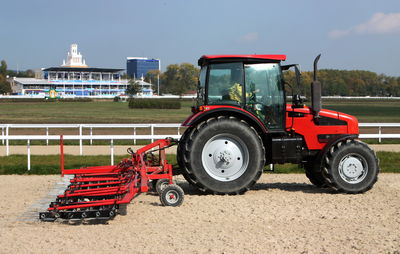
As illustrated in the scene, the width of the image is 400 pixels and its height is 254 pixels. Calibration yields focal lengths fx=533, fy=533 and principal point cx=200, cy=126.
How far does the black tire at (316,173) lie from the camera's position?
8.77 meters

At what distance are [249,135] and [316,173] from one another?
5.76 feet

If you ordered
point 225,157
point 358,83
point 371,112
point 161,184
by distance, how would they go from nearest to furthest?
point 225,157 → point 161,184 → point 371,112 → point 358,83

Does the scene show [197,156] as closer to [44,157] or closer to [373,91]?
[44,157]

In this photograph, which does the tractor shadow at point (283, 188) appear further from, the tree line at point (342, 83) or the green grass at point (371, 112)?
the tree line at point (342, 83)

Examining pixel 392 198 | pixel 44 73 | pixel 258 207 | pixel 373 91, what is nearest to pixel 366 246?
pixel 258 207

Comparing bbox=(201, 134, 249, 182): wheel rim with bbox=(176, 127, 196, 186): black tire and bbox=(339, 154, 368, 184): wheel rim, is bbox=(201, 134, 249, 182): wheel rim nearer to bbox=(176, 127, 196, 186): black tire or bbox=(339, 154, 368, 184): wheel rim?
bbox=(176, 127, 196, 186): black tire

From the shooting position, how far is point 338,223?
674 centimetres

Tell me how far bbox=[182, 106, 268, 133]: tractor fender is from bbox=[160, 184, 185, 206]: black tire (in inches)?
41.9

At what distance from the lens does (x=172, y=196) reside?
7.89 m

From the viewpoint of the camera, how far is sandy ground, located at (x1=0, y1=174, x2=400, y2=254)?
569 cm

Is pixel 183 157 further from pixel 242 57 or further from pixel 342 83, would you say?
pixel 342 83

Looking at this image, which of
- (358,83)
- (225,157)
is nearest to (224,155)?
(225,157)

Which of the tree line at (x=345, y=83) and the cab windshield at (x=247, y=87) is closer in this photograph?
the cab windshield at (x=247, y=87)

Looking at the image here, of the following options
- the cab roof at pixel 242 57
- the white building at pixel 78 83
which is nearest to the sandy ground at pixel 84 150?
the cab roof at pixel 242 57
